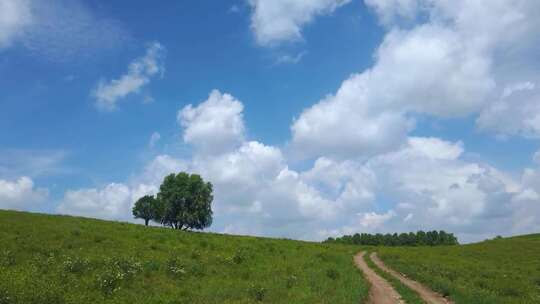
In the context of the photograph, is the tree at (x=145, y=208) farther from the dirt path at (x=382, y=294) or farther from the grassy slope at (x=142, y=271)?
the dirt path at (x=382, y=294)

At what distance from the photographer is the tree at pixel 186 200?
279 ft

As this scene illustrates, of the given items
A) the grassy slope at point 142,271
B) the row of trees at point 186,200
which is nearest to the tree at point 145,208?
the row of trees at point 186,200

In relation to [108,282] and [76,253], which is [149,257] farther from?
[108,282]

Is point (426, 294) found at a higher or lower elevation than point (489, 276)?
lower

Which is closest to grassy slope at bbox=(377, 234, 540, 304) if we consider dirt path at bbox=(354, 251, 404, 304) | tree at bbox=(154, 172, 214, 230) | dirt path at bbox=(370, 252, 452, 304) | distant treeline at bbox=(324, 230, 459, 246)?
dirt path at bbox=(370, 252, 452, 304)

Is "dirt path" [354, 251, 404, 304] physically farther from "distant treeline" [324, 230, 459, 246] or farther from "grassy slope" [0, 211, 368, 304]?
"distant treeline" [324, 230, 459, 246]

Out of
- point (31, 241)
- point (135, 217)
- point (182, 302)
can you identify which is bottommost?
point (182, 302)

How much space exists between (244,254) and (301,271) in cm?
668

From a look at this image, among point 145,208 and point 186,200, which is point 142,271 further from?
point 145,208

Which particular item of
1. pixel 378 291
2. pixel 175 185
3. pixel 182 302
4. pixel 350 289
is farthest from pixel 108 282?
pixel 175 185

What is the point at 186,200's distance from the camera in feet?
282

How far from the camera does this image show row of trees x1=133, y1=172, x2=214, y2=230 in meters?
85.1

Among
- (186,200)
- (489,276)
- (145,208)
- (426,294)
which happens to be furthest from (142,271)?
(145,208)

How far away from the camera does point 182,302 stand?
1947 centimetres
